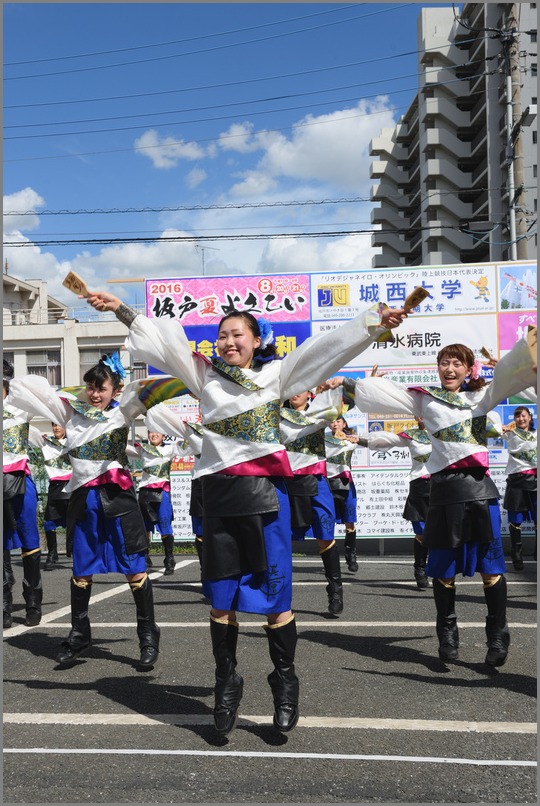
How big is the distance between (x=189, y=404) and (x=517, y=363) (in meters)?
9.08

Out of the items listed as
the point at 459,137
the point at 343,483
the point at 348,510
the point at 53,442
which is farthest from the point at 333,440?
the point at 459,137

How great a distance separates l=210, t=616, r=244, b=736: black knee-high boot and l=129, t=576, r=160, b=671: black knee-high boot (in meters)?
1.46

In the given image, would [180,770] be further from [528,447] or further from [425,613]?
[528,447]

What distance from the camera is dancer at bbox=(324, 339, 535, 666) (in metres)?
5.49

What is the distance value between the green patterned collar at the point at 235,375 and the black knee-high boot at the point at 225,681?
48.2 inches

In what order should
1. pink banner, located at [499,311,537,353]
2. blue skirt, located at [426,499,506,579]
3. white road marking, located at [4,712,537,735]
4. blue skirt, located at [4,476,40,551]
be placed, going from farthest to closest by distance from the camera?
pink banner, located at [499,311,537,353], blue skirt, located at [4,476,40,551], blue skirt, located at [426,499,506,579], white road marking, located at [4,712,537,735]

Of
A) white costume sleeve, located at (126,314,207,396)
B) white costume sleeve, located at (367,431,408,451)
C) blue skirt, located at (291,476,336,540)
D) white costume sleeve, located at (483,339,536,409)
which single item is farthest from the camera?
white costume sleeve, located at (367,431,408,451)

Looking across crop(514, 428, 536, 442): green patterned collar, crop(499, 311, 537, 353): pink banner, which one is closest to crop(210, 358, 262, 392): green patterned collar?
crop(514, 428, 536, 442): green patterned collar

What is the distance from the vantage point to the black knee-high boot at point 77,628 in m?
5.72

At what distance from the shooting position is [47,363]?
44.9 meters

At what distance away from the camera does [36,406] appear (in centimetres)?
623

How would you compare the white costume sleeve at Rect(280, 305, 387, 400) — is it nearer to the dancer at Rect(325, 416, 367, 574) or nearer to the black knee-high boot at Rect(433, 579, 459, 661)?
the black knee-high boot at Rect(433, 579, 459, 661)

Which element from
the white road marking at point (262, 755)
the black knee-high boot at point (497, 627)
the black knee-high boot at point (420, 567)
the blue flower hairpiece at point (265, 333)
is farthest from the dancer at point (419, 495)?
the white road marking at point (262, 755)

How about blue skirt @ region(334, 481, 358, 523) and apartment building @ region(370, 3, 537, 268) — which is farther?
apartment building @ region(370, 3, 537, 268)
